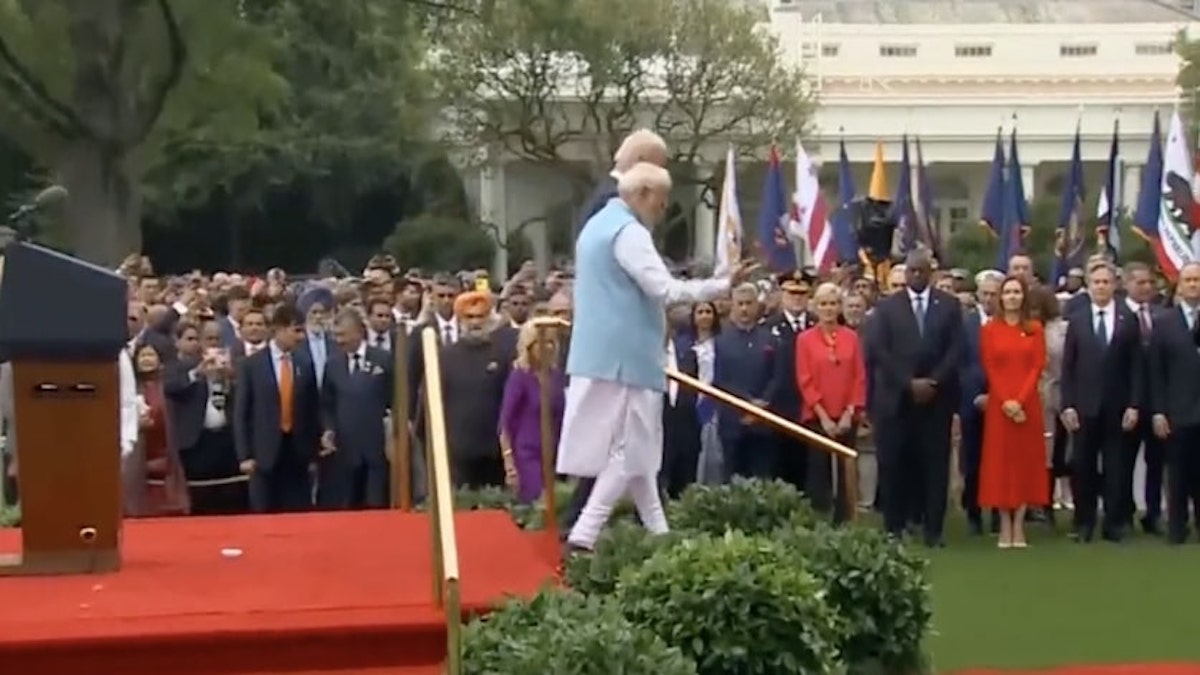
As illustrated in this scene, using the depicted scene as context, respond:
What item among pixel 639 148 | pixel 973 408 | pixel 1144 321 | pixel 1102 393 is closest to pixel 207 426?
pixel 639 148

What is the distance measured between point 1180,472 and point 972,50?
51740 millimetres

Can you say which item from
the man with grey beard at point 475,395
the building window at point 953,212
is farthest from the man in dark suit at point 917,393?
the building window at point 953,212

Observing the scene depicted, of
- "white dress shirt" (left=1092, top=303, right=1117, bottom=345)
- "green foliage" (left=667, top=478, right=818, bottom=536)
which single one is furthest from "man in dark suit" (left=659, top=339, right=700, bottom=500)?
"green foliage" (left=667, top=478, right=818, bottom=536)

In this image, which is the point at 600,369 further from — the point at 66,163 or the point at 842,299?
the point at 66,163

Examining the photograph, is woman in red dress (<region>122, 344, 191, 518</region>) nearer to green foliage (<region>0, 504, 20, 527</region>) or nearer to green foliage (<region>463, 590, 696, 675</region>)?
green foliage (<region>0, 504, 20, 527</region>)

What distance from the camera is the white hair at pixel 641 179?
27.6 feet

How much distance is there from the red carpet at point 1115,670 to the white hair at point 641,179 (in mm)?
2425

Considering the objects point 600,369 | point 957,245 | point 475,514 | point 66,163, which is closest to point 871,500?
point 475,514

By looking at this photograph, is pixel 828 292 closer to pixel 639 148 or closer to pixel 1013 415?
pixel 1013 415

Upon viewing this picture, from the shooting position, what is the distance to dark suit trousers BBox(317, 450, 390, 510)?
1276cm

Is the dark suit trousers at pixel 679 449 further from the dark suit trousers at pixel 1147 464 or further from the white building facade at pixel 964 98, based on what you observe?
the white building facade at pixel 964 98

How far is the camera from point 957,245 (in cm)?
4131

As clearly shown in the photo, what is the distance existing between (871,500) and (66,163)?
51.5 ft

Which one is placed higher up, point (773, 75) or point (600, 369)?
point (773, 75)
